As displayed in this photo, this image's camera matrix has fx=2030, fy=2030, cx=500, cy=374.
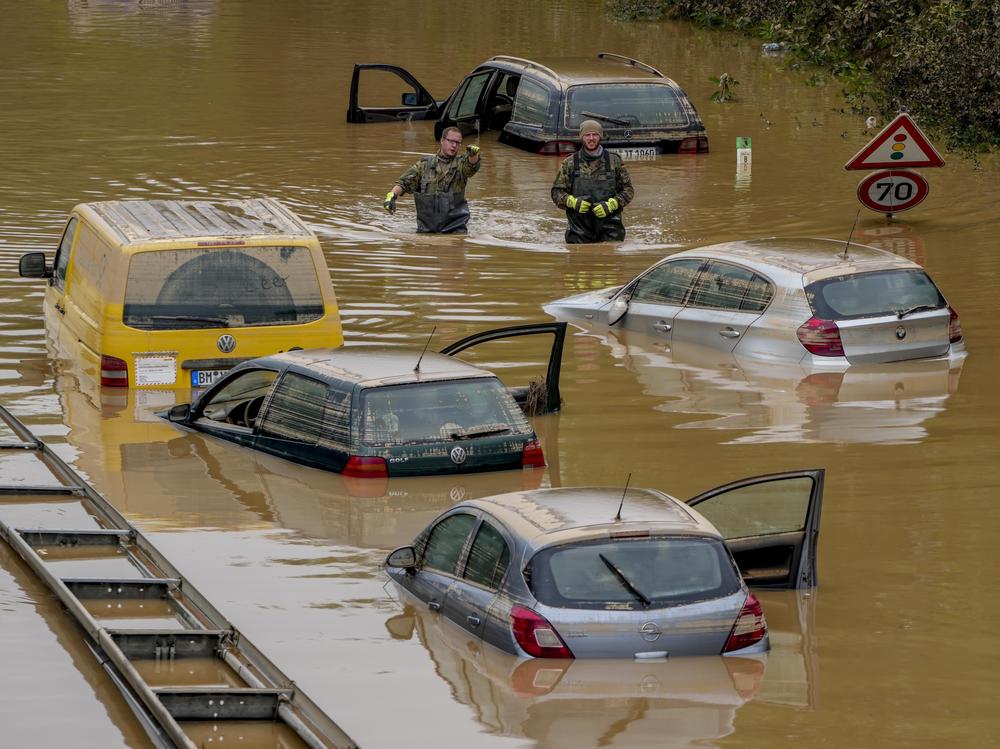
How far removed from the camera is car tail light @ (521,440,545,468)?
1380cm

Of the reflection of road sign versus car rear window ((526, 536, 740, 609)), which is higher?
car rear window ((526, 536, 740, 609))

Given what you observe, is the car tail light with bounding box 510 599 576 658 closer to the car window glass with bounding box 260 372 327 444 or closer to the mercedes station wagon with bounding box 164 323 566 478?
the mercedes station wagon with bounding box 164 323 566 478

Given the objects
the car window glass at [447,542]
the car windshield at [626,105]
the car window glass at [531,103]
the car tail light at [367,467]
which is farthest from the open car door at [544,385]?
the car window glass at [531,103]

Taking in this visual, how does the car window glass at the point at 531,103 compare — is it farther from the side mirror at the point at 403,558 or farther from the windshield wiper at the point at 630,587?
the windshield wiper at the point at 630,587

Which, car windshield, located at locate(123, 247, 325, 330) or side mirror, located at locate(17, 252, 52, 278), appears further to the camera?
side mirror, located at locate(17, 252, 52, 278)

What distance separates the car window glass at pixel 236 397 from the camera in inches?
603

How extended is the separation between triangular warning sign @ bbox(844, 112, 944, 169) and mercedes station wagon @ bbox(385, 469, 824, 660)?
40.4 feet

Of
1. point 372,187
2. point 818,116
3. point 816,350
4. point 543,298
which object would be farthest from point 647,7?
point 816,350

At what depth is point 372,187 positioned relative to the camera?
2717 centimetres

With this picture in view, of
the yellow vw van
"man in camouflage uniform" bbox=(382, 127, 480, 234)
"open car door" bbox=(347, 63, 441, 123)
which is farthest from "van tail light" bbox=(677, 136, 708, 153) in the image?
the yellow vw van

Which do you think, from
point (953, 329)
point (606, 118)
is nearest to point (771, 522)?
point (953, 329)

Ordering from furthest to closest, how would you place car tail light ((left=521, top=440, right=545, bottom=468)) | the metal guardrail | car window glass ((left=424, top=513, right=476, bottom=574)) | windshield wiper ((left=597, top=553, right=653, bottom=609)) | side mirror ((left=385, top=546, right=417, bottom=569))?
car tail light ((left=521, top=440, right=545, bottom=468)) < side mirror ((left=385, top=546, right=417, bottom=569)) < car window glass ((left=424, top=513, right=476, bottom=574)) < windshield wiper ((left=597, top=553, right=653, bottom=609)) < the metal guardrail

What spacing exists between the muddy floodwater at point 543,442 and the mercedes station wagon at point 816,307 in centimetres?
26

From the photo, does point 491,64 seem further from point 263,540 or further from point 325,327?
point 263,540
